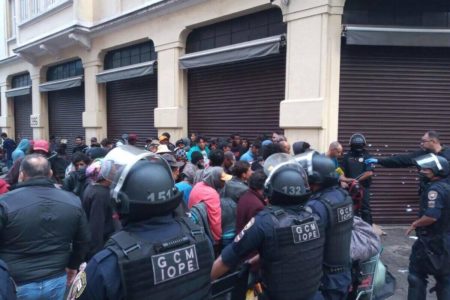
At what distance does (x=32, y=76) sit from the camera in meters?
16.8

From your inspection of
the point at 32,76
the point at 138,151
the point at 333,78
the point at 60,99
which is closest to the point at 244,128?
the point at 333,78

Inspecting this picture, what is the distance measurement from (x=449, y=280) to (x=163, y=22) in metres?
9.14

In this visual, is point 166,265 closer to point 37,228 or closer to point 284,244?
point 284,244

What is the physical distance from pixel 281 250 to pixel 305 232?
0.21 m

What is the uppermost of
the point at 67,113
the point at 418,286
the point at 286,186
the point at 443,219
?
the point at 67,113

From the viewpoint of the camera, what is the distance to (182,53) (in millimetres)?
10250

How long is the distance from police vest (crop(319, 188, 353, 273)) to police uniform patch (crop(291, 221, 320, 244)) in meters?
0.41

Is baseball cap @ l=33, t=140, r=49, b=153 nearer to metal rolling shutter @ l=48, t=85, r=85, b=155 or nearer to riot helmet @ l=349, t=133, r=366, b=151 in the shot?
riot helmet @ l=349, t=133, r=366, b=151

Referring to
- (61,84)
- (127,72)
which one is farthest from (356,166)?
(61,84)

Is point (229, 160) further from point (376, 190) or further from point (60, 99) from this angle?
point (60, 99)

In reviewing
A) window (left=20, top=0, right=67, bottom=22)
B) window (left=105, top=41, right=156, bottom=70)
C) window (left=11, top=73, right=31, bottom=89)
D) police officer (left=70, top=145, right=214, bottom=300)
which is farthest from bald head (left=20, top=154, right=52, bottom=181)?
window (left=11, top=73, right=31, bottom=89)

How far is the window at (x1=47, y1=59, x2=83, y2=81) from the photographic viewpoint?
14.4 metres

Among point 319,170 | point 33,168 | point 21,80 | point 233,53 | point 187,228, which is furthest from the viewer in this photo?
point 21,80

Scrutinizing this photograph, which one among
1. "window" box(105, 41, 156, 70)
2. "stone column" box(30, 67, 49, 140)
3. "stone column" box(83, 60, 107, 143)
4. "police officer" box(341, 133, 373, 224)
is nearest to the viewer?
"police officer" box(341, 133, 373, 224)
